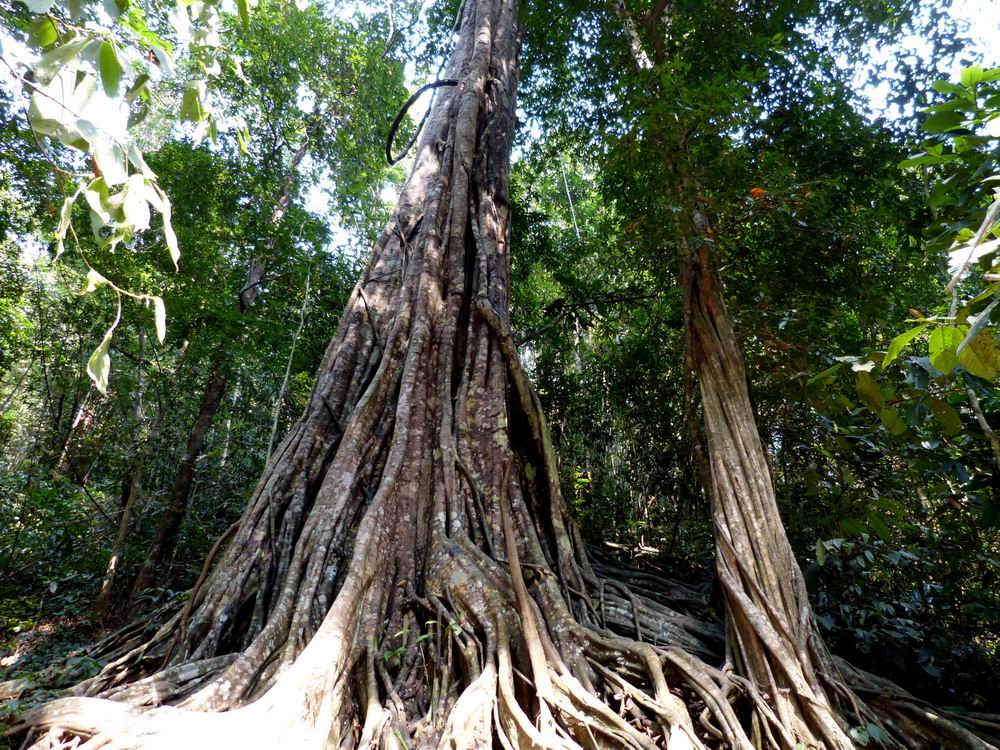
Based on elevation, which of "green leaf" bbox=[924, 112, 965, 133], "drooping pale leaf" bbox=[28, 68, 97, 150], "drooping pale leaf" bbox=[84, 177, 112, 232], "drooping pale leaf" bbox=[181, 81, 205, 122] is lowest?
"drooping pale leaf" bbox=[84, 177, 112, 232]

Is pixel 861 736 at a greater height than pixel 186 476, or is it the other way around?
pixel 186 476

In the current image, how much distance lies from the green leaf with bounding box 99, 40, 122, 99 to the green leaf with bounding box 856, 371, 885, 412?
1969mm

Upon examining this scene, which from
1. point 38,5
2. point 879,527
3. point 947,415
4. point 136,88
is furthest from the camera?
point 879,527

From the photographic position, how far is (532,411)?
3.30 meters

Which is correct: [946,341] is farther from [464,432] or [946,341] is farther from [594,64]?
[594,64]

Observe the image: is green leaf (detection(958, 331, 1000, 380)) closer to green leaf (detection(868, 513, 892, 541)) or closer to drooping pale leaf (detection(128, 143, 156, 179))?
green leaf (detection(868, 513, 892, 541))

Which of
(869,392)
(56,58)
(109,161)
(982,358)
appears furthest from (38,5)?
(869,392)

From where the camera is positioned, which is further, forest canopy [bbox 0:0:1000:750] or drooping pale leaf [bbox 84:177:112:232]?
forest canopy [bbox 0:0:1000:750]

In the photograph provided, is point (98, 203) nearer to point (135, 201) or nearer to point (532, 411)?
point (135, 201)

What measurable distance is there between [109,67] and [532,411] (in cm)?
271

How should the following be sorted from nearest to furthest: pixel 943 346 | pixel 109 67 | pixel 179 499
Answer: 1. pixel 109 67
2. pixel 943 346
3. pixel 179 499

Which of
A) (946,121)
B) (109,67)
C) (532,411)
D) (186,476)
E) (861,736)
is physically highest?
(186,476)

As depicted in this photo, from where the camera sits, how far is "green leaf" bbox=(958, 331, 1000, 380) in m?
1.26

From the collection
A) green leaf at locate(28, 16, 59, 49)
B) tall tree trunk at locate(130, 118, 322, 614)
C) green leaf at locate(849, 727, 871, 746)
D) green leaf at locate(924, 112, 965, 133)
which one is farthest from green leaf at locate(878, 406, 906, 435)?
tall tree trunk at locate(130, 118, 322, 614)
